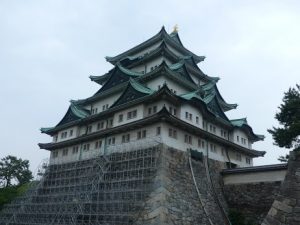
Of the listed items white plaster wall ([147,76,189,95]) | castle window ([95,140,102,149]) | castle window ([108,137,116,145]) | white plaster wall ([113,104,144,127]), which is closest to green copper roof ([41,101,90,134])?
castle window ([95,140,102,149])

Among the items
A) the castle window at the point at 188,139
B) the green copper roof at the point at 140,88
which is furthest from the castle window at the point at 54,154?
Answer: the castle window at the point at 188,139

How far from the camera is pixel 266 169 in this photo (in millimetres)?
24938

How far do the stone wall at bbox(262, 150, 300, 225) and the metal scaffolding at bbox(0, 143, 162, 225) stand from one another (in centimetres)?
1492

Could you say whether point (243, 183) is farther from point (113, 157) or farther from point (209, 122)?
point (113, 157)

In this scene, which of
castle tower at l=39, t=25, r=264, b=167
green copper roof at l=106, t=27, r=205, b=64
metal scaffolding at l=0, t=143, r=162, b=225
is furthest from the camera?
green copper roof at l=106, t=27, r=205, b=64

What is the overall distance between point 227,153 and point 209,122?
3.63 m

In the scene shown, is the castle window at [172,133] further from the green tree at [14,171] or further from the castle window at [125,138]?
the green tree at [14,171]

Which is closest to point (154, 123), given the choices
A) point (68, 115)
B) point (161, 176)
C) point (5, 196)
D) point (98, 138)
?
point (161, 176)

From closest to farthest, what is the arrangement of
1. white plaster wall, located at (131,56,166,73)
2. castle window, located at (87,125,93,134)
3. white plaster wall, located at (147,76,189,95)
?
1. white plaster wall, located at (147,76,189,95)
2. castle window, located at (87,125,93,134)
3. white plaster wall, located at (131,56,166,73)

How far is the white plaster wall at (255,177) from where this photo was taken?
79.5 ft

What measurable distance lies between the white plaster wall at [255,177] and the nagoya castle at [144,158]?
0.41 ft

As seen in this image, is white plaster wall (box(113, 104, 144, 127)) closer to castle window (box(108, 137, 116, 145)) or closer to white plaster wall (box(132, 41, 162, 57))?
castle window (box(108, 137, 116, 145))

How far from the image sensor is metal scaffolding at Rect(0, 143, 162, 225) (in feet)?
70.3

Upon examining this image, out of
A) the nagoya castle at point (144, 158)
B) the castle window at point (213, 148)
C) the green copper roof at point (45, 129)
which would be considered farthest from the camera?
the green copper roof at point (45, 129)
